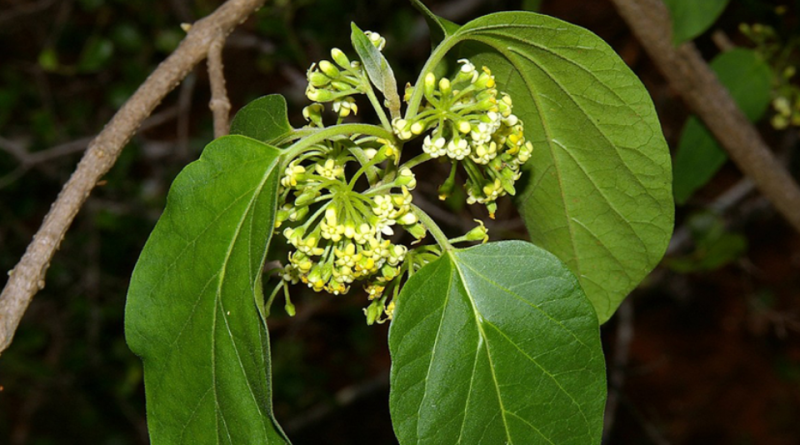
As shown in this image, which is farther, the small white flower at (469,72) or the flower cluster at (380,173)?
the small white flower at (469,72)

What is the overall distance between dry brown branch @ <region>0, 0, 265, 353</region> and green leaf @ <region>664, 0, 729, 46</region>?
4.09 ft

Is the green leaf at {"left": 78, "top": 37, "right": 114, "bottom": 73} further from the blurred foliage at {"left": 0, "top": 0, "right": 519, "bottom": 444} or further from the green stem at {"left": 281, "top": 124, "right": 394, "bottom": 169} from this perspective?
the green stem at {"left": 281, "top": 124, "right": 394, "bottom": 169}

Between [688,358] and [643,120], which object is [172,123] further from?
[643,120]

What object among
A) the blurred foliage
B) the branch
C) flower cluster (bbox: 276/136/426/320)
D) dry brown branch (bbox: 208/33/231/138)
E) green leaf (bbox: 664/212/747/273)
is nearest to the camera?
flower cluster (bbox: 276/136/426/320)

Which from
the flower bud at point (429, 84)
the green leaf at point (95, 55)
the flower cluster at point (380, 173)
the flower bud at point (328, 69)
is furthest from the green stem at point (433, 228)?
the green leaf at point (95, 55)

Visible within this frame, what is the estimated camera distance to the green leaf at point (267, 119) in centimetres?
140

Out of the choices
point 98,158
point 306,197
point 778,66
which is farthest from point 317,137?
point 778,66

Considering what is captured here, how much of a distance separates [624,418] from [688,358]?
3.30ft

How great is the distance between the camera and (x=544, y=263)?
1.34 metres

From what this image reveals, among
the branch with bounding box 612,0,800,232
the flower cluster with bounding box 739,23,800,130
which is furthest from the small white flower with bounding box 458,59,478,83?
the flower cluster with bounding box 739,23,800,130

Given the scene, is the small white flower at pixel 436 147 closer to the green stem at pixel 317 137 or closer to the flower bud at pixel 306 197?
the green stem at pixel 317 137

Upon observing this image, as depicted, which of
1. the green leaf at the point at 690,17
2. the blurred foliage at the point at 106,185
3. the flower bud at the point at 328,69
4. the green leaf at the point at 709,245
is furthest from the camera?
the blurred foliage at the point at 106,185

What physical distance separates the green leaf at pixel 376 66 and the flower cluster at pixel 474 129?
1.9 inches

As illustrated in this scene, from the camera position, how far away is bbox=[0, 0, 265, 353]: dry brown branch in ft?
4.21
